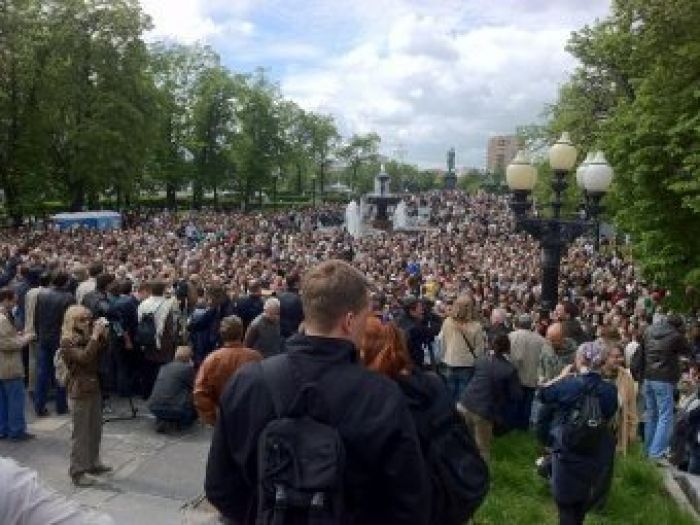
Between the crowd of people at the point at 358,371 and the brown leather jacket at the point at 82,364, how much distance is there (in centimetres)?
2

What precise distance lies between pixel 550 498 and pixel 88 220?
3269 centimetres

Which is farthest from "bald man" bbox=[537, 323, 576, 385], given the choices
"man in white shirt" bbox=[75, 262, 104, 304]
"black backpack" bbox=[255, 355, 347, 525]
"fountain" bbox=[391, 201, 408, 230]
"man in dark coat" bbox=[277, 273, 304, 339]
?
"fountain" bbox=[391, 201, 408, 230]

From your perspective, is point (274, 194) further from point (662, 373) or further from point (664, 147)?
point (662, 373)

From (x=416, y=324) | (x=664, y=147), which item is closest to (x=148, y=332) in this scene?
(x=416, y=324)

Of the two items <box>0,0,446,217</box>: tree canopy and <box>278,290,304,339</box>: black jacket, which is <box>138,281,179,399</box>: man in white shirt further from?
A: <box>0,0,446,217</box>: tree canopy

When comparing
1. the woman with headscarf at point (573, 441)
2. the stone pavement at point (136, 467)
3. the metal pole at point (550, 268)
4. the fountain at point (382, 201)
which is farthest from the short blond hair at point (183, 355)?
the fountain at point (382, 201)

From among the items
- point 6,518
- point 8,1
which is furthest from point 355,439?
→ point 8,1

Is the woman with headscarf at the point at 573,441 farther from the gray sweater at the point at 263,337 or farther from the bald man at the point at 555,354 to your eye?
the gray sweater at the point at 263,337

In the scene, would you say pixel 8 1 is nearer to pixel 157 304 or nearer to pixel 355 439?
pixel 157 304

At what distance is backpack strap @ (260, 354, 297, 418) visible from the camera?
→ 253 cm

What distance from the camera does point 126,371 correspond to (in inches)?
385

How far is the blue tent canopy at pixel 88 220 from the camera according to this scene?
36000 mm

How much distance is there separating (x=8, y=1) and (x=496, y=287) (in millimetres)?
28284

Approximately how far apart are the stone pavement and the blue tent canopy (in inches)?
1108
